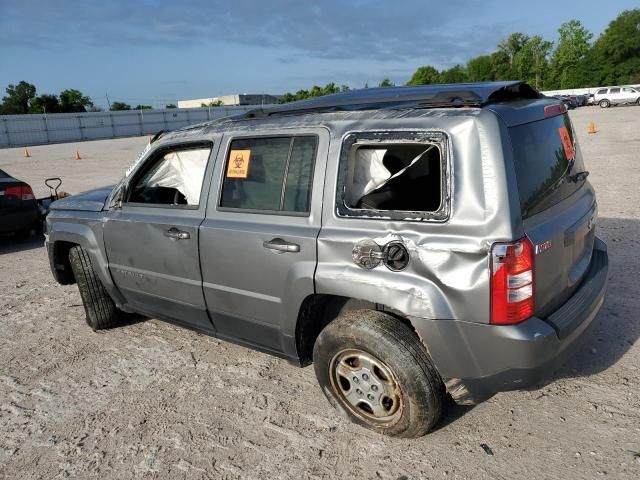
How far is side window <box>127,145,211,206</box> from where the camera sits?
3.77 m

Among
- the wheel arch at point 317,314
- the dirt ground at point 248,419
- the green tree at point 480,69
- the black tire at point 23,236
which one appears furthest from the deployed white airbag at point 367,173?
the green tree at point 480,69

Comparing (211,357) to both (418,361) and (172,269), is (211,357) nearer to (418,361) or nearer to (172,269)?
(172,269)

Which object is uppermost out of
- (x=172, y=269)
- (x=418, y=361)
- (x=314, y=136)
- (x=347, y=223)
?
(x=314, y=136)

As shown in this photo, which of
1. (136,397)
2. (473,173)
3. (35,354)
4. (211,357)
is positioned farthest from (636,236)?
(35,354)

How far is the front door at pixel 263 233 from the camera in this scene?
2982 mm

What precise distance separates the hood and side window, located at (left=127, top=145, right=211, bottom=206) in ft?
1.52

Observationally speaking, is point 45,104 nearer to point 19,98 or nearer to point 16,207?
point 19,98

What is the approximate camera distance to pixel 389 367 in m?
2.76

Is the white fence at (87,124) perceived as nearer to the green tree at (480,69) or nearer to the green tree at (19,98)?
the green tree at (19,98)

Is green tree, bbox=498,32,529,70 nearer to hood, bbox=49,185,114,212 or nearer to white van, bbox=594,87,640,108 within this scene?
white van, bbox=594,87,640,108

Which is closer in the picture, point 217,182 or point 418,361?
point 418,361

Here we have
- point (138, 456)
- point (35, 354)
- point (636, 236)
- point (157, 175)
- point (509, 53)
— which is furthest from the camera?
point (509, 53)

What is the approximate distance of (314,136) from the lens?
9.87 ft

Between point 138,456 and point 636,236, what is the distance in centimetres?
607
